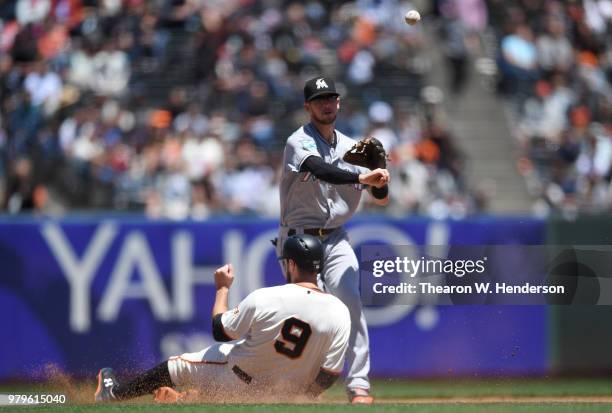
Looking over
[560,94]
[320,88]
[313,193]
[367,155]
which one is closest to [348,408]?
[313,193]

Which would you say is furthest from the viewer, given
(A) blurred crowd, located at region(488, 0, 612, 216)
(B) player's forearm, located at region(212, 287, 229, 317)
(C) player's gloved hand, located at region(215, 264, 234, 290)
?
(A) blurred crowd, located at region(488, 0, 612, 216)

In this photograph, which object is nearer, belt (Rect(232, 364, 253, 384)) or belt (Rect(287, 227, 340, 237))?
belt (Rect(232, 364, 253, 384))

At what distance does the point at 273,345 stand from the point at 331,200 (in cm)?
140

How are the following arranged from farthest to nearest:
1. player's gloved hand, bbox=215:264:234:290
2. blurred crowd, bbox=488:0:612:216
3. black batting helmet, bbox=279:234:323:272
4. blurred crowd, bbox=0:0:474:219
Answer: blurred crowd, bbox=488:0:612:216, blurred crowd, bbox=0:0:474:219, player's gloved hand, bbox=215:264:234:290, black batting helmet, bbox=279:234:323:272

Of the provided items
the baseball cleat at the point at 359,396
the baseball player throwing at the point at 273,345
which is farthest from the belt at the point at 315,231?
the baseball cleat at the point at 359,396

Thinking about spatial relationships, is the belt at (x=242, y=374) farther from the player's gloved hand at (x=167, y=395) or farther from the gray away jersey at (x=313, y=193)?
the gray away jersey at (x=313, y=193)

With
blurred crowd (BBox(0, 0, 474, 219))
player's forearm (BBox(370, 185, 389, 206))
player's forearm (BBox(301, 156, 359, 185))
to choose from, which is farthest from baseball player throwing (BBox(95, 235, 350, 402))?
blurred crowd (BBox(0, 0, 474, 219))

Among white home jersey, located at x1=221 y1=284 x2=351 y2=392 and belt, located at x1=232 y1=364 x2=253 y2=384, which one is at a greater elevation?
white home jersey, located at x1=221 y1=284 x2=351 y2=392

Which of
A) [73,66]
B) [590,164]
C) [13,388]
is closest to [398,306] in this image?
[13,388]

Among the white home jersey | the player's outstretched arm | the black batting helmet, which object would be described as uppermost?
the black batting helmet

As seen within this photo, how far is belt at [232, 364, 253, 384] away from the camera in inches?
273

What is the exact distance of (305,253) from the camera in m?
6.73

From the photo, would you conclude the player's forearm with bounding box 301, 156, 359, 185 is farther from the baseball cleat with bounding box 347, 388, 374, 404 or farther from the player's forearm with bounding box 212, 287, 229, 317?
the baseball cleat with bounding box 347, 388, 374, 404

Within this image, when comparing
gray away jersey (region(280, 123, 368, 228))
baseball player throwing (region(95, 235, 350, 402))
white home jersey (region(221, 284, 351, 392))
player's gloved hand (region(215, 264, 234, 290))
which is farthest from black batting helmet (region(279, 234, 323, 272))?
gray away jersey (region(280, 123, 368, 228))
